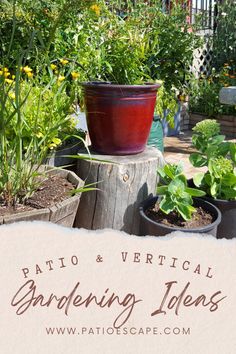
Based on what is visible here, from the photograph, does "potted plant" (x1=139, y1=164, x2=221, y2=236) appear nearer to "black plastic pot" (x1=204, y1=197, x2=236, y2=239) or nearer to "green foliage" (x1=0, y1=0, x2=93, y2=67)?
"black plastic pot" (x1=204, y1=197, x2=236, y2=239)

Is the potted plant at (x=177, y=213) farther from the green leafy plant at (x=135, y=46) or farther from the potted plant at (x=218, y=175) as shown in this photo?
the green leafy plant at (x=135, y=46)

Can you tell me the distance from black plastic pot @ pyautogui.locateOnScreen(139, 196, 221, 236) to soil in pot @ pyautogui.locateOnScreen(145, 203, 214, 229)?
0.08ft

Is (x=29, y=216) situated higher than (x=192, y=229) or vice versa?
(x=29, y=216)

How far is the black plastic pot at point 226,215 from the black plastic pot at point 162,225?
0.08 metres

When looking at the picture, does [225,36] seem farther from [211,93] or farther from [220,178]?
[220,178]

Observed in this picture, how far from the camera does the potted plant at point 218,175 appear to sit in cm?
215

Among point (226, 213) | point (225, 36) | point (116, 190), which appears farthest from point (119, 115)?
point (225, 36)

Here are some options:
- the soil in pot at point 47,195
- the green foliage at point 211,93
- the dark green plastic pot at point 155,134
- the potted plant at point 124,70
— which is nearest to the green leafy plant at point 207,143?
the potted plant at point 124,70

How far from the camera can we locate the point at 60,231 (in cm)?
140

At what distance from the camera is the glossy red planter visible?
2078mm

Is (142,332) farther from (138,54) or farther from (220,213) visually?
(138,54)

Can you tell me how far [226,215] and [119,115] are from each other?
744 millimetres

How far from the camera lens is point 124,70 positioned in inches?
108

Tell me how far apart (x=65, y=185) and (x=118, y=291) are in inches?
32.7
